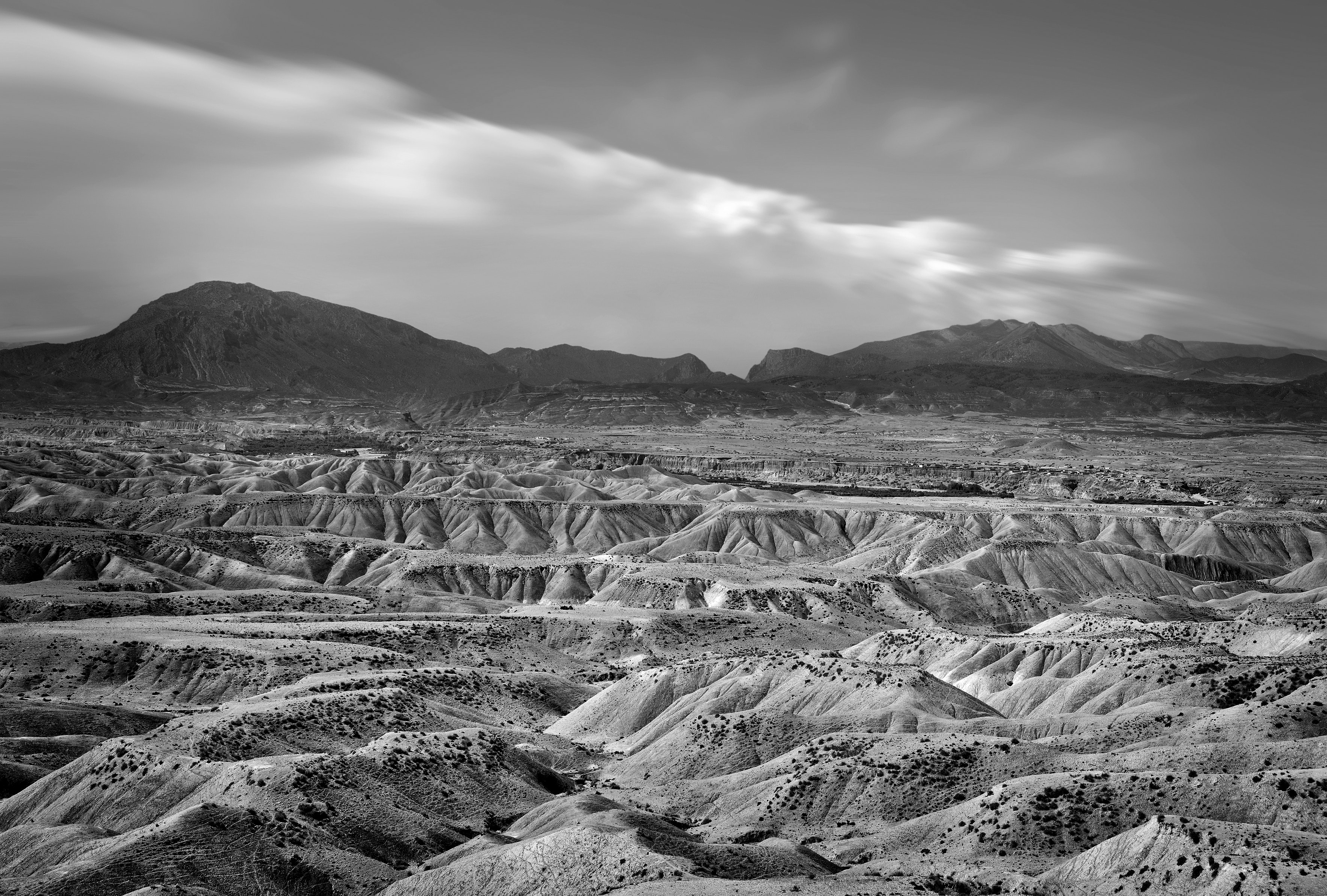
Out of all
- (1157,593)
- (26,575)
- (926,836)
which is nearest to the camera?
(926,836)

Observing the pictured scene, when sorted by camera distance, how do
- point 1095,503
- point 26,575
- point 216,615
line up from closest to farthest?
point 216,615 → point 26,575 → point 1095,503

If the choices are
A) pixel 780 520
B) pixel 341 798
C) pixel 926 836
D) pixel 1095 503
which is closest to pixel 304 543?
pixel 780 520

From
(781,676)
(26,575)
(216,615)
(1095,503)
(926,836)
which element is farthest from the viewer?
(1095,503)

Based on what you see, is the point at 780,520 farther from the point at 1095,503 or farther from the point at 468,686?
the point at 468,686

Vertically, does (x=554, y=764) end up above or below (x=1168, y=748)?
below

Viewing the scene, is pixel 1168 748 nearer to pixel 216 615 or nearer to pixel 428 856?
pixel 428 856

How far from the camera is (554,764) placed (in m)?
61.2

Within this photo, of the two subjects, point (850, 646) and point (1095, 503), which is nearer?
point (850, 646)

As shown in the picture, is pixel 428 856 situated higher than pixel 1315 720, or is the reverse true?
pixel 1315 720

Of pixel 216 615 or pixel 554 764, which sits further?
pixel 216 615

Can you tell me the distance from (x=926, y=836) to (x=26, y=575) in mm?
88387

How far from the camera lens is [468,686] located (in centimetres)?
7188

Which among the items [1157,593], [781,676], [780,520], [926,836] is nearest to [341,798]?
[926,836]

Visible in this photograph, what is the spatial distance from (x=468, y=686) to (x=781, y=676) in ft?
59.4
